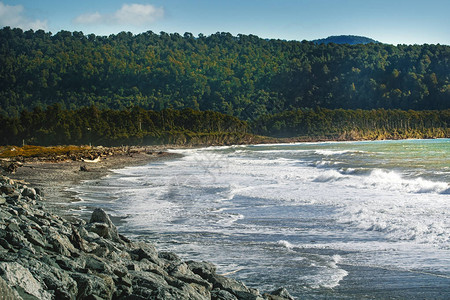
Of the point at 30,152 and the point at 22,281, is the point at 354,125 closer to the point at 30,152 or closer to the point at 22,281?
the point at 30,152

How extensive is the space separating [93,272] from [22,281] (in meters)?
1.28

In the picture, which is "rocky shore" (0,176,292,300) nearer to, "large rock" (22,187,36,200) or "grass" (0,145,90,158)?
"large rock" (22,187,36,200)

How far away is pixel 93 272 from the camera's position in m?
6.09

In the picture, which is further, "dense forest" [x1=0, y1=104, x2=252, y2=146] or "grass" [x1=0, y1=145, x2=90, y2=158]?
"dense forest" [x1=0, y1=104, x2=252, y2=146]

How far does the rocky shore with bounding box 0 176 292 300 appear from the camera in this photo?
5.15m

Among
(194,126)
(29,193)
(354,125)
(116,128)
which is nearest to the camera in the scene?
(29,193)

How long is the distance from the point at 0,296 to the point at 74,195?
1609 cm

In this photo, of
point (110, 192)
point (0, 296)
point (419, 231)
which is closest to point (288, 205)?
point (419, 231)

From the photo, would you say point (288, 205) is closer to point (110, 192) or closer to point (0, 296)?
point (110, 192)

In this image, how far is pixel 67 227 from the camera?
381 inches

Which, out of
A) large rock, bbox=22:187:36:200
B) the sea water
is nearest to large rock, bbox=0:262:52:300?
the sea water

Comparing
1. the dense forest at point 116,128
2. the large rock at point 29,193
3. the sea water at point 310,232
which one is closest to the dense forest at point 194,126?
the dense forest at point 116,128

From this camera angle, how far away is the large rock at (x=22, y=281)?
4.72m

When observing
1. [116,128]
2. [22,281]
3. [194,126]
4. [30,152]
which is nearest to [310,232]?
[22,281]
